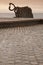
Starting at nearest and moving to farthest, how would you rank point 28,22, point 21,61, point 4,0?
point 21,61 → point 28,22 → point 4,0

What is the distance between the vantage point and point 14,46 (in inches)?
39.9

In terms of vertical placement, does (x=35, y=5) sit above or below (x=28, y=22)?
below

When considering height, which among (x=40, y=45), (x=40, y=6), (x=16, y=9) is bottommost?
(x=40, y=6)

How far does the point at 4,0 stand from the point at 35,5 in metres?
0.83

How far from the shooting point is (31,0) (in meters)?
5.16

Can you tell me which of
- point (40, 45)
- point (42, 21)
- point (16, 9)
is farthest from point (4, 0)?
point (40, 45)

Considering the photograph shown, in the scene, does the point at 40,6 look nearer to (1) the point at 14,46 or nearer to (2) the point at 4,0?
(2) the point at 4,0

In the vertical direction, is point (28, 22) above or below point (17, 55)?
below

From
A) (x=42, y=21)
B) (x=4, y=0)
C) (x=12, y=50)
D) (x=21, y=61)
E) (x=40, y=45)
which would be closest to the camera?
(x=21, y=61)

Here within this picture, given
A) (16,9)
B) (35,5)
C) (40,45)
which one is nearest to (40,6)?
(35,5)

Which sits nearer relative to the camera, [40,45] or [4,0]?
[40,45]

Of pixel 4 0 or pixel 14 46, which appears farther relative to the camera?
pixel 4 0

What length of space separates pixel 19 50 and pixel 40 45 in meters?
0.15

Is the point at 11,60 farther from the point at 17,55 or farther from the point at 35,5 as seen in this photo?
the point at 35,5
